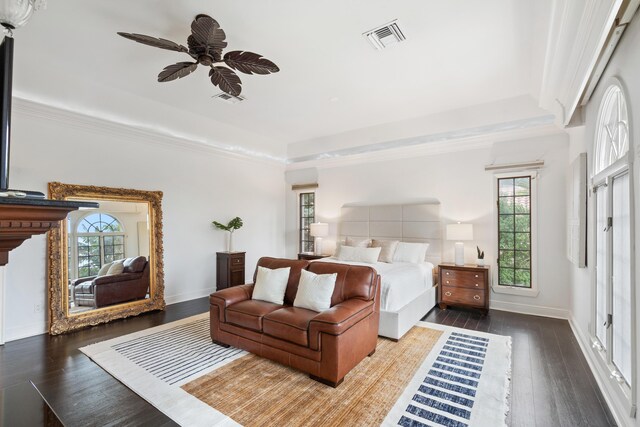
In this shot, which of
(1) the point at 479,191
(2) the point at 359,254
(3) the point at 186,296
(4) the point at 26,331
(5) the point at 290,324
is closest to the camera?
(5) the point at 290,324

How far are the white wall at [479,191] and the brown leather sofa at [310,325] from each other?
2.68 m

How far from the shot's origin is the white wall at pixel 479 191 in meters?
4.39

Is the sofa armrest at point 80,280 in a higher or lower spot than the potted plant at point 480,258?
lower

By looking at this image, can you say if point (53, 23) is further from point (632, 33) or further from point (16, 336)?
point (632, 33)

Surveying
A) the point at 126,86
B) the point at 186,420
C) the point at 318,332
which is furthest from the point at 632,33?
the point at 126,86

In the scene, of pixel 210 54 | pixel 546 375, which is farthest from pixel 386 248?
pixel 210 54

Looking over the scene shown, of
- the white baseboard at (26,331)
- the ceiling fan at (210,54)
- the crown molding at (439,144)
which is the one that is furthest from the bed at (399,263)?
the white baseboard at (26,331)

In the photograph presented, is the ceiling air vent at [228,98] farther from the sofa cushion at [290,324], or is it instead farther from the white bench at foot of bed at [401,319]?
the white bench at foot of bed at [401,319]

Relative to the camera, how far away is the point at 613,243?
2447 millimetres

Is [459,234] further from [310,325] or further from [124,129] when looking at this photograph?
[124,129]

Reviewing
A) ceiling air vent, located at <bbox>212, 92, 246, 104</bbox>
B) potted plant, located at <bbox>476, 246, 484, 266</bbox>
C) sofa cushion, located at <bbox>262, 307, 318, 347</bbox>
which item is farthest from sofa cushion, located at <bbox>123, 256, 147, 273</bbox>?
potted plant, located at <bbox>476, 246, 484, 266</bbox>

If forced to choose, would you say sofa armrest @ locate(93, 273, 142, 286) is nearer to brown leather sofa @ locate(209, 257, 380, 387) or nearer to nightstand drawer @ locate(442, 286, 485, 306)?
brown leather sofa @ locate(209, 257, 380, 387)

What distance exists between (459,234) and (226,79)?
3.91 meters

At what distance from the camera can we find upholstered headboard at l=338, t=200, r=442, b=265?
531cm
